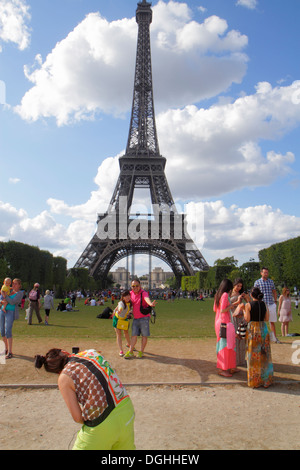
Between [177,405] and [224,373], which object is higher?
[224,373]

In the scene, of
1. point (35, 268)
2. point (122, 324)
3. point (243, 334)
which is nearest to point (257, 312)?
point (243, 334)

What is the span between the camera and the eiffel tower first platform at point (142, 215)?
57.0 meters

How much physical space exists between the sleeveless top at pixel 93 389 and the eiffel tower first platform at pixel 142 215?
53.2 metres

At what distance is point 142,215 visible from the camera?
6275cm

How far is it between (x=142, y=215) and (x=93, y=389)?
60168mm

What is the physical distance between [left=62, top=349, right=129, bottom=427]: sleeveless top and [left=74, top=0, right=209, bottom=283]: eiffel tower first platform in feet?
175

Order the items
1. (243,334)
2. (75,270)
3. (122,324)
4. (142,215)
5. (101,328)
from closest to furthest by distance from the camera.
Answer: (243,334) < (122,324) < (101,328) < (75,270) < (142,215)

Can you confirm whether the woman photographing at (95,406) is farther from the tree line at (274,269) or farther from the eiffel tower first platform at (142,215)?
the eiffel tower first platform at (142,215)

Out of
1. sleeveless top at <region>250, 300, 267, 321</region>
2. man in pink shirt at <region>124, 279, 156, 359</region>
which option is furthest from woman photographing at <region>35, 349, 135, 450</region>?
man in pink shirt at <region>124, 279, 156, 359</region>

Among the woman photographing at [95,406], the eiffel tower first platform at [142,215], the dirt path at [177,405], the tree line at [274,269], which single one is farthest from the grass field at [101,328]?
the eiffel tower first platform at [142,215]

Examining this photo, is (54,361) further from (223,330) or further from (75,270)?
(75,270)

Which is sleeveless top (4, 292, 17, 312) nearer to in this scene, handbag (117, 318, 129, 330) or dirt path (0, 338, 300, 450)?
dirt path (0, 338, 300, 450)

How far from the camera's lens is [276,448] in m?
4.09
